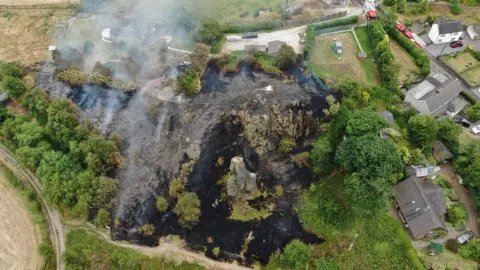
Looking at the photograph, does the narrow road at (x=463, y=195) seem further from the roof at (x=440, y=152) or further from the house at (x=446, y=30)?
the house at (x=446, y=30)

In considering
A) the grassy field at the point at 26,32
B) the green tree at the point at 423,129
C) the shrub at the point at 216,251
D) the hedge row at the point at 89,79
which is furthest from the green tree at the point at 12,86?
the green tree at the point at 423,129

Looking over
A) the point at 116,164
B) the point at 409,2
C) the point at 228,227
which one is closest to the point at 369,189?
the point at 228,227

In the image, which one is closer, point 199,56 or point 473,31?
point 199,56

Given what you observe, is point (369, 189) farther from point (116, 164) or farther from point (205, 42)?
point (205, 42)

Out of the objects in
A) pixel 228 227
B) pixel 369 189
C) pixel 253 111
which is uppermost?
pixel 253 111

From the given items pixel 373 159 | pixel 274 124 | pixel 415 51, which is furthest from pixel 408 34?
pixel 373 159

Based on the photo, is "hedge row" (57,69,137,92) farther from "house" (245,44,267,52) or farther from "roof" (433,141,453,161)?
"roof" (433,141,453,161)

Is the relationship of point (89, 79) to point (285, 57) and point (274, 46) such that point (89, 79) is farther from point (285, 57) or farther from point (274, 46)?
point (285, 57)
